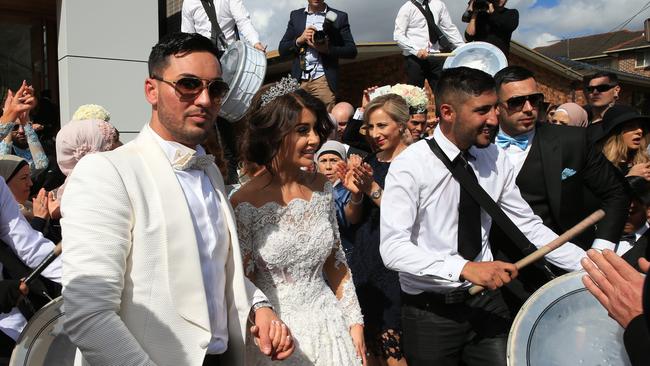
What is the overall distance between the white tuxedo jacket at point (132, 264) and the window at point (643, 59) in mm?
58060

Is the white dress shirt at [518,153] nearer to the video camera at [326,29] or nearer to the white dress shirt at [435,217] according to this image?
the white dress shirt at [435,217]

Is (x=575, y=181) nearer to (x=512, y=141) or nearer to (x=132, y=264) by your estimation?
(x=512, y=141)

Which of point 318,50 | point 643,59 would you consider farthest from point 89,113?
point 643,59

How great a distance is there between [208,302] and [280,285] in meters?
0.80

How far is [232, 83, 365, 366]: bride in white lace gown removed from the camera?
284 centimetres

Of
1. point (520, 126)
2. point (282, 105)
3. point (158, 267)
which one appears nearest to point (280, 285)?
point (282, 105)

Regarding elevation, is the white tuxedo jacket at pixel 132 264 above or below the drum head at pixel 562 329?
above

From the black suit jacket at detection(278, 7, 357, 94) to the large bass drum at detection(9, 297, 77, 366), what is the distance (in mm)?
4905

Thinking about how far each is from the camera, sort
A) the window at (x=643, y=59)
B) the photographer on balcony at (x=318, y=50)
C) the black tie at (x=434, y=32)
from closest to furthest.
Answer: the photographer on balcony at (x=318, y=50) < the black tie at (x=434, y=32) < the window at (x=643, y=59)

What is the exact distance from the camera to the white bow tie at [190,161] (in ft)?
7.12

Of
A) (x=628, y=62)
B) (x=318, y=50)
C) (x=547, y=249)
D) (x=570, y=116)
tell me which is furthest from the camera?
(x=628, y=62)

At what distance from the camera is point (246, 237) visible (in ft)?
9.48

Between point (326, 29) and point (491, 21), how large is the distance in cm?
186

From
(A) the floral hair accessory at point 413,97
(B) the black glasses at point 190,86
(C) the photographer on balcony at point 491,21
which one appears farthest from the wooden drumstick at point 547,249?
(C) the photographer on balcony at point 491,21
